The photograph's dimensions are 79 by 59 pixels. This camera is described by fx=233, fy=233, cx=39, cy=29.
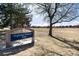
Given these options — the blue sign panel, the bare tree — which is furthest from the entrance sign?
the bare tree

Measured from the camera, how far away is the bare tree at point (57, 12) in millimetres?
2285

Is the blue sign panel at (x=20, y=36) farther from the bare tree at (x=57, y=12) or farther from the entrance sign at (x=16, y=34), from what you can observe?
the bare tree at (x=57, y=12)

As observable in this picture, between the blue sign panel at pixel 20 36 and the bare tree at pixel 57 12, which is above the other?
the bare tree at pixel 57 12

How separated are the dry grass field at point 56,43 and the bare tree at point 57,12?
0.07 meters

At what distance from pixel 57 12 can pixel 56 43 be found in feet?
1.01

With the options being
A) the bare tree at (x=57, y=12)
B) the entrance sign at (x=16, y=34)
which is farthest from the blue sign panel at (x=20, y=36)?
the bare tree at (x=57, y=12)

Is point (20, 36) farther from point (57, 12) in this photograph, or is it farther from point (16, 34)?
point (57, 12)

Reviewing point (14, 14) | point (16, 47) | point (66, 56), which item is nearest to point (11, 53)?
point (16, 47)

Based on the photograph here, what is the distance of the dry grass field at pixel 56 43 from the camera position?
2.26 m

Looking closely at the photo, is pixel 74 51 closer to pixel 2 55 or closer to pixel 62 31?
pixel 62 31

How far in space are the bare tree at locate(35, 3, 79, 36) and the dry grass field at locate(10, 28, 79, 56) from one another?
7 cm

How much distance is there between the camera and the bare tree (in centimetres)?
229

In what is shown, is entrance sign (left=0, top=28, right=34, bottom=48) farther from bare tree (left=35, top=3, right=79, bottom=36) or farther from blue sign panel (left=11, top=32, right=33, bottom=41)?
bare tree (left=35, top=3, right=79, bottom=36)

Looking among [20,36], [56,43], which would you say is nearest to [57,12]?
[56,43]
